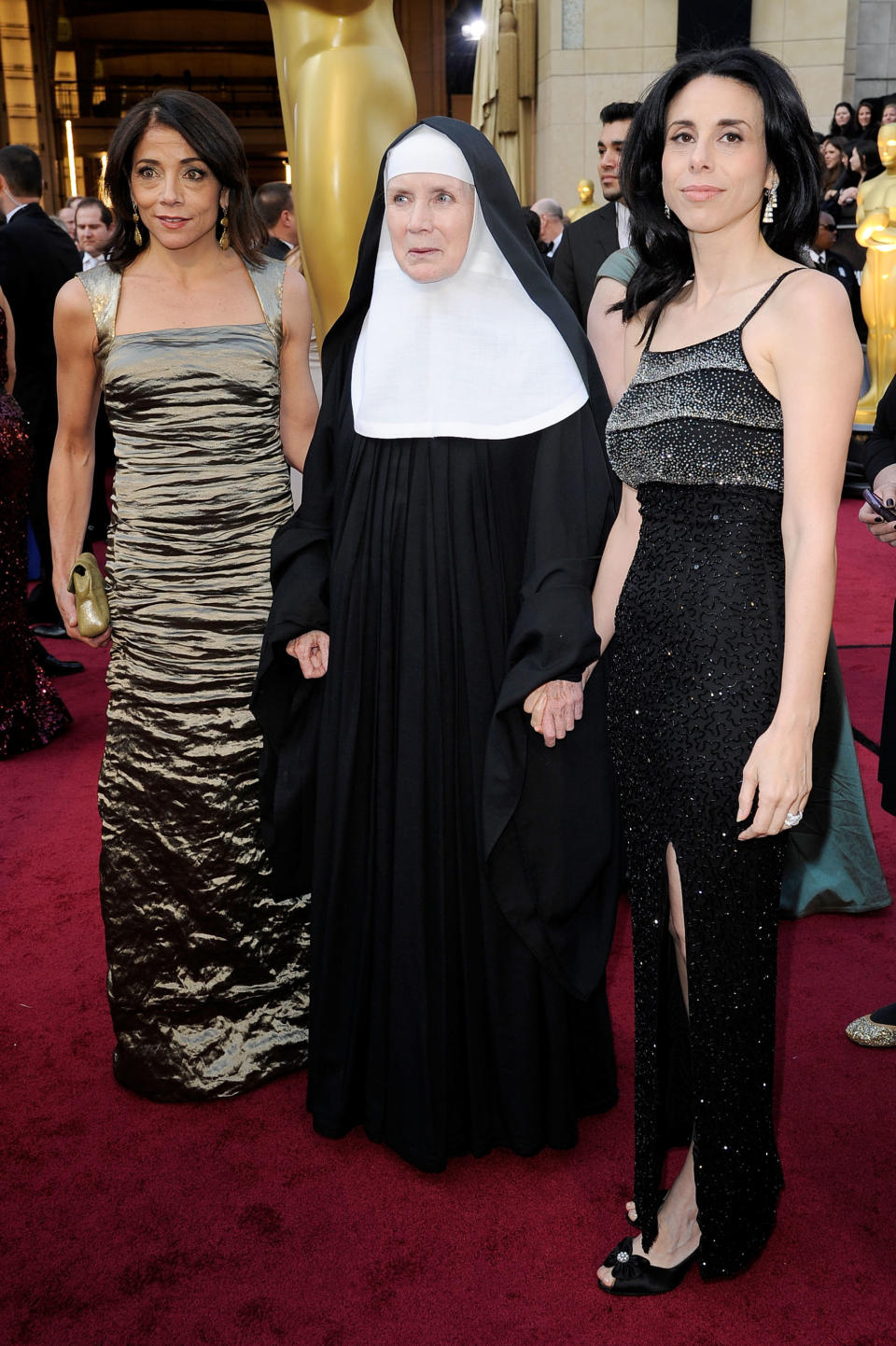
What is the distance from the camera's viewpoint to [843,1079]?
2713mm

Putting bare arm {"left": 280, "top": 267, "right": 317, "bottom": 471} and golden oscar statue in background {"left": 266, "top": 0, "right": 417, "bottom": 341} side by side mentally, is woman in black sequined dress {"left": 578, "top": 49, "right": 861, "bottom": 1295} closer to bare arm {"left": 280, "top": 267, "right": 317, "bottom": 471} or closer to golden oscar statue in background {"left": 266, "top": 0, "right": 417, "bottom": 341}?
bare arm {"left": 280, "top": 267, "right": 317, "bottom": 471}

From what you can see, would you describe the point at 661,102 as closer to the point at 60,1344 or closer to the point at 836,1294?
A: the point at 836,1294

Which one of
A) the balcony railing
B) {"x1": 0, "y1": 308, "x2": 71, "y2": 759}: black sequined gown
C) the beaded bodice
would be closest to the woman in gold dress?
the beaded bodice

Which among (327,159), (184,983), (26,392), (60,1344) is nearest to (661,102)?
(327,159)

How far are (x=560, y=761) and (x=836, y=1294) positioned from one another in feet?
3.25

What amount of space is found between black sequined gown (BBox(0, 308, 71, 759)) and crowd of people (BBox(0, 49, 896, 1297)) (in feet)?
6.94

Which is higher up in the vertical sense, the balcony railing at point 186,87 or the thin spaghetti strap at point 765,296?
the balcony railing at point 186,87

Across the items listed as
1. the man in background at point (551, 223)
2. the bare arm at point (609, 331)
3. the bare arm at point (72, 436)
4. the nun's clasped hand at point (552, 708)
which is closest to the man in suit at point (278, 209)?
the man in background at point (551, 223)

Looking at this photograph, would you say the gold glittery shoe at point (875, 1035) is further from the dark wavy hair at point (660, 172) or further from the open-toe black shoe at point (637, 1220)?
the dark wavy hair at point (660, 172)

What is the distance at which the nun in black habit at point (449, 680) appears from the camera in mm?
2199

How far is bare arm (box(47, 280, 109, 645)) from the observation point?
8.34 ft

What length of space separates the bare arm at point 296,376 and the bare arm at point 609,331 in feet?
2.35

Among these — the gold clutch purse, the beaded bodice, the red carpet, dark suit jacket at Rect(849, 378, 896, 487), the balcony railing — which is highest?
the balcony railing

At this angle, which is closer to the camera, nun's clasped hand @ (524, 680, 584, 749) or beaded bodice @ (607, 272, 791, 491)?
beaded bodice @ (607, 272, 791, 491)
